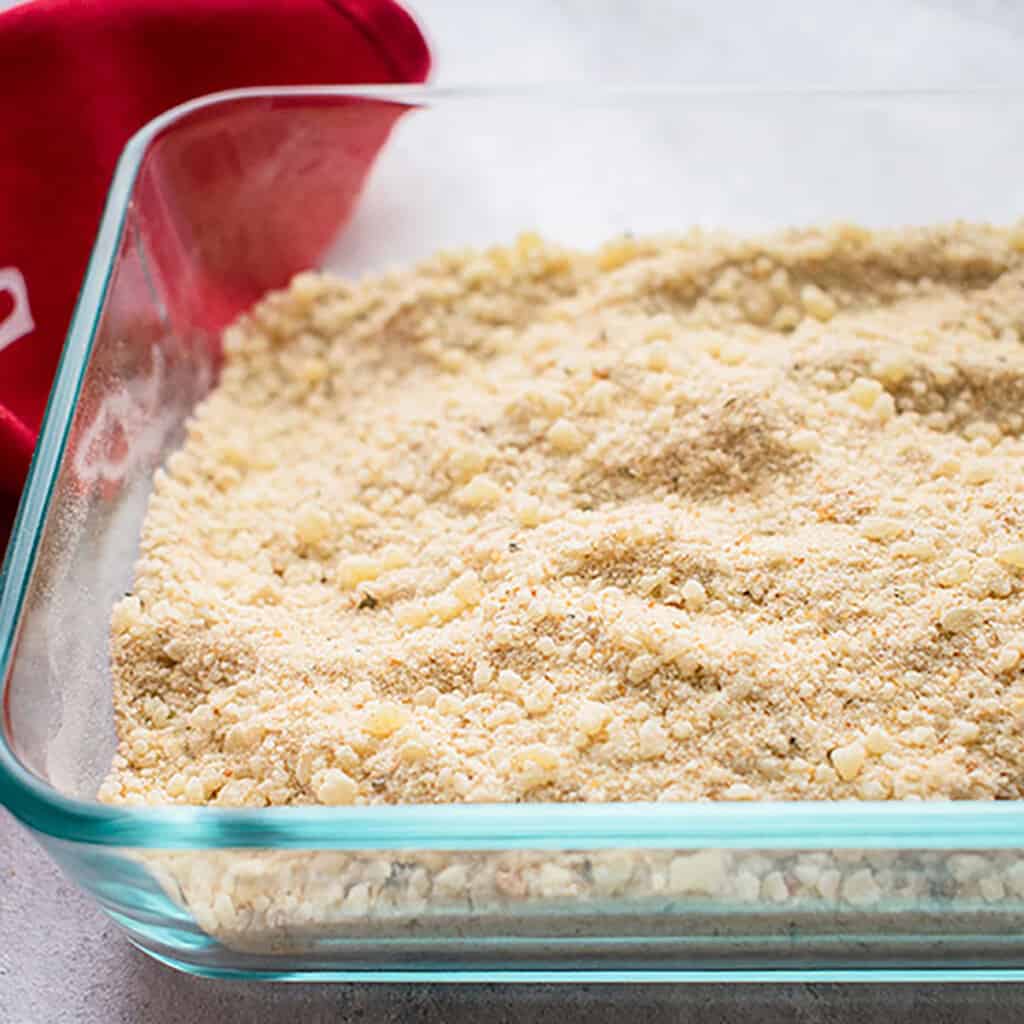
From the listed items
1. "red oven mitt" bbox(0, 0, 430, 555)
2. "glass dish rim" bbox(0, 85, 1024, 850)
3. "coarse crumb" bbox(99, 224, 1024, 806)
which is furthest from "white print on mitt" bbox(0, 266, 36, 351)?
"glass dish rim" bbox(0, 85, 1024, 850)

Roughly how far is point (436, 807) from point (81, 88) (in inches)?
22.3

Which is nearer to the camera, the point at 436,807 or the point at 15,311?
the point at 436,807

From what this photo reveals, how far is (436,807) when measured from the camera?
581mm

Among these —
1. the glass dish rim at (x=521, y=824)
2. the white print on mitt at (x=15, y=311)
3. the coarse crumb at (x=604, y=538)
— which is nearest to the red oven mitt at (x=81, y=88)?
the white print on mitt at (x=15, y=311)

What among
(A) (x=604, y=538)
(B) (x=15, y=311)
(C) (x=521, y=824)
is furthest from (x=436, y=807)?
(B) (x=15, y=311)

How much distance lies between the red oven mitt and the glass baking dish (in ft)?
0.19

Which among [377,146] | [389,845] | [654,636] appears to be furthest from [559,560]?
[377,146]

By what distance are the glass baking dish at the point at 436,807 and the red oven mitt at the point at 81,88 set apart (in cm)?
6

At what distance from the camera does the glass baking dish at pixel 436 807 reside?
58 centimetres

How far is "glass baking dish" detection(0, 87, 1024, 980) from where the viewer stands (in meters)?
0.58

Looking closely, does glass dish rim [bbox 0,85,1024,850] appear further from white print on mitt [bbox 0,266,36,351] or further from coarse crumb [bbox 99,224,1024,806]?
white print on mitt [bbox 0,266,36,351]

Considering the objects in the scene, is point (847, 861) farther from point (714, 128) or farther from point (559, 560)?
point (714, 128)

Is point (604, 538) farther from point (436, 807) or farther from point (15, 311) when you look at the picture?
point (15, 311)

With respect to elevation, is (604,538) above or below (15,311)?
below
